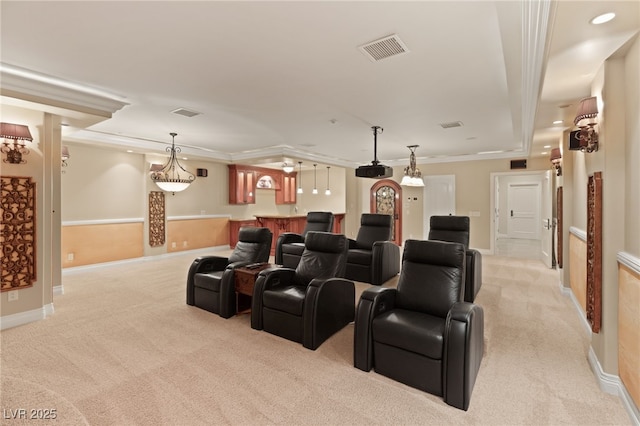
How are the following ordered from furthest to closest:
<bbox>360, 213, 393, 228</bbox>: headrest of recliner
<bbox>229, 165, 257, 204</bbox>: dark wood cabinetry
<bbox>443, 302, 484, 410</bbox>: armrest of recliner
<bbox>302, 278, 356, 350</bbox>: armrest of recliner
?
<bbox>229, 165, 257, 204</bbox>: dark wood cabinetry
<bbox>360, 213, 393, 228</bbox>: headrest of recliner
<bbox>302, 278, 356, 350</bbox>: armrest of recliner
<bbox>443, 302, 484, 410</bbox>: armrest of recliner

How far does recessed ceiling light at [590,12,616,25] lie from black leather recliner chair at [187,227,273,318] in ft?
12.2

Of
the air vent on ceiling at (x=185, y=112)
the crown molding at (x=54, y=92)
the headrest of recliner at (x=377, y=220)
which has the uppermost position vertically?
the air vent on ceiling at (x=185, y=112)

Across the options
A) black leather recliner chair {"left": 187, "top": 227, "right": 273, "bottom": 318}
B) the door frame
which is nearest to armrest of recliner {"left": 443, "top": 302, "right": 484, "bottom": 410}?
black leather recliner chair {"left": 187, "top": 227, "right": 273, "bottom": 318}

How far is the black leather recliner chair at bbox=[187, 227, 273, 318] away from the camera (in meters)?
3.77

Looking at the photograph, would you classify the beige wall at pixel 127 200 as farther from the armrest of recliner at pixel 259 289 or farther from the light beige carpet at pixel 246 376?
the armrest of recliner at pixel 259 289

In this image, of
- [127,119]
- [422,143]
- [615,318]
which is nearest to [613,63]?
[615,318]

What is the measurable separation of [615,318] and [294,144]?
5.67m

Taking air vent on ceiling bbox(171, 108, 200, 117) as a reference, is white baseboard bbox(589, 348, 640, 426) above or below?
below

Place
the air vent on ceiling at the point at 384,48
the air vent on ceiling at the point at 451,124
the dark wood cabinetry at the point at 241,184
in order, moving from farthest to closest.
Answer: the dark wood cabinetry at the point at 241,184 → the air vent on ceiling at the point at 451,124 → the air vent on ceiling at the point at 384,48

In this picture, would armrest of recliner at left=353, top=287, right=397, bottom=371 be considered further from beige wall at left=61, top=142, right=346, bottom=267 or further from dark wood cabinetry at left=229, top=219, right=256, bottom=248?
dark wood cabinetry at left=229, top=219, right=256, bottom=248

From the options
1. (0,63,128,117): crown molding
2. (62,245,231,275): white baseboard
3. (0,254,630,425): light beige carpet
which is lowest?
(0,254,630,425): light beige carpet

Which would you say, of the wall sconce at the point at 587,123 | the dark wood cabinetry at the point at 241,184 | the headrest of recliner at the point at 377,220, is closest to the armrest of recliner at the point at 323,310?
the wall sconce at the point at 587,123

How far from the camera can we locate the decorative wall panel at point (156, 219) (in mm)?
7374

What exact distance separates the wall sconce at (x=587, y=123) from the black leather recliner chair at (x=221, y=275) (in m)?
3.59
